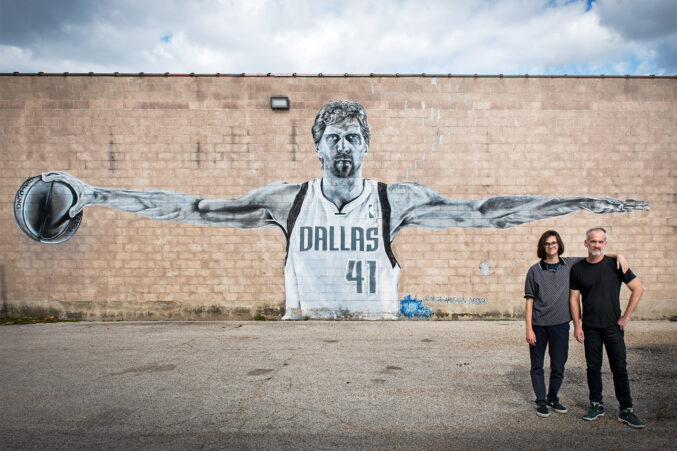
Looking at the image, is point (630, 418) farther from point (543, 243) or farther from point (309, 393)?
point (309, 393)

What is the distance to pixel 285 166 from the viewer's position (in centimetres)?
1093

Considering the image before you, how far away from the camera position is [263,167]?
1093 centimetres

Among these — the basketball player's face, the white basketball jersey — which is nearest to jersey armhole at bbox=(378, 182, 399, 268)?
the white basketball jersey

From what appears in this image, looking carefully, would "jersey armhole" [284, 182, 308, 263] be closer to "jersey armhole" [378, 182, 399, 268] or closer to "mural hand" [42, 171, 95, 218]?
"jersey armhole" [378, 182, 399, 268]

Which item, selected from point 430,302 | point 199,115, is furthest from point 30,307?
point 430,302

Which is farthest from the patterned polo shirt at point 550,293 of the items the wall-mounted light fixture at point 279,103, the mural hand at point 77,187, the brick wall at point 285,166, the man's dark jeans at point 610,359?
the mural hand at point 77,187

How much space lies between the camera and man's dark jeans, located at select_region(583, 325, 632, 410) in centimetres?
435

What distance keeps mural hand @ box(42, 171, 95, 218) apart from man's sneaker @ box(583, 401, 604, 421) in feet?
35.5

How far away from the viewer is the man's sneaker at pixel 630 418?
13.9 ft

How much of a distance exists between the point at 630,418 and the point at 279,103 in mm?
9042

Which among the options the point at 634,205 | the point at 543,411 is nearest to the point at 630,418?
the point at 543,411

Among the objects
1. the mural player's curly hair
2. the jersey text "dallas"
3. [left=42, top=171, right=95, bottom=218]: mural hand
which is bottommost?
the jersey text "dallas"

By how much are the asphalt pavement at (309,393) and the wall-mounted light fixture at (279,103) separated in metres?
5.24

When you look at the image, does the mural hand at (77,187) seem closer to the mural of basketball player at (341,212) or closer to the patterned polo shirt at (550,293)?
the mural of basketball player at (341,212)
